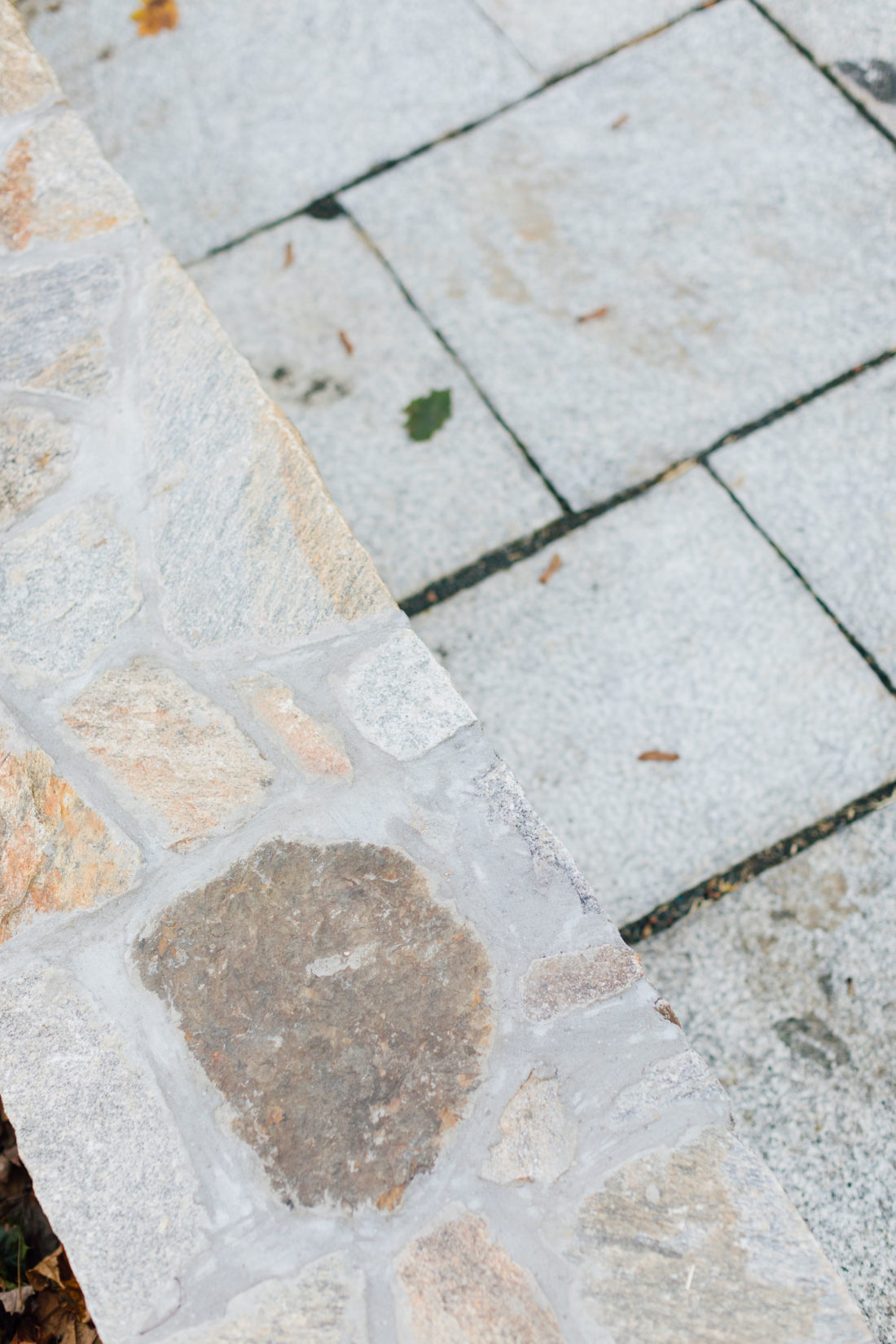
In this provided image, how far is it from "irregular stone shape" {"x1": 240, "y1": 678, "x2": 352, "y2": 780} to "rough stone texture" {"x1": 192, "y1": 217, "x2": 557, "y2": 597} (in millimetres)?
645

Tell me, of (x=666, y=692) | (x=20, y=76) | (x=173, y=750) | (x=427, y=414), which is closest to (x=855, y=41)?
(x=427, y=414)

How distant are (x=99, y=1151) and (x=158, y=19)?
260 cm

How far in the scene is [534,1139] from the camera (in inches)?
44.9

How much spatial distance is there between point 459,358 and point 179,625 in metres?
1.02

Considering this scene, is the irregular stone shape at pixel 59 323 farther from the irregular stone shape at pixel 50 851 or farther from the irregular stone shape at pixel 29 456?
the irregular stone shape at pixel 50 851

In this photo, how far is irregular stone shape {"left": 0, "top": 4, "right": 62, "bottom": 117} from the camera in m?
1.69

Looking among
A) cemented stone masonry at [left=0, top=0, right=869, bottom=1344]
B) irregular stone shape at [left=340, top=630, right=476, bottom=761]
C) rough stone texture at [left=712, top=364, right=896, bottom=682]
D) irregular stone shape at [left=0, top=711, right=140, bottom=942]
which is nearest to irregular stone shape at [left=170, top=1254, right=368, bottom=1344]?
cemented stone masonry at [left=0, top=0, right=869, bottom=1344]

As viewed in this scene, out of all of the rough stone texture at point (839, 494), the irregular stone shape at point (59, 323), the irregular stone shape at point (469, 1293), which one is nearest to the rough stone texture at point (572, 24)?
the rough stone texture at point (839, 494)

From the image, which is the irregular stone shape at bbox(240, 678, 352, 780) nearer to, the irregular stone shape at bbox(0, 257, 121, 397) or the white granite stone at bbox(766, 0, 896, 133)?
the irregular stone shape at bbox(0, 257, 121, 397)

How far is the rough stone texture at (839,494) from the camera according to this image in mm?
1887

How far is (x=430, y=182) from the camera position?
2.25m

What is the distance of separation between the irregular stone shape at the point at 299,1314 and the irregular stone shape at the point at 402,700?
624 millimetres

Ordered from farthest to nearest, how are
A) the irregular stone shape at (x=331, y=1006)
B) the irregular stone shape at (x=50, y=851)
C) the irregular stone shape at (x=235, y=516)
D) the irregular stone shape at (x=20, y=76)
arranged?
the irregular stone shape at (x=20, y=76), the irregular stone shape at (x=235, y=516), the irregular stone shape at (x=50, y=851), the irregular stone shape at (x=331, y=1006)

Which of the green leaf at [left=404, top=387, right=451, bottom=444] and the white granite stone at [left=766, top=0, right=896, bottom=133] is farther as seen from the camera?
the white granite stone at [left=766, top=0, right=896, bottom=133]
